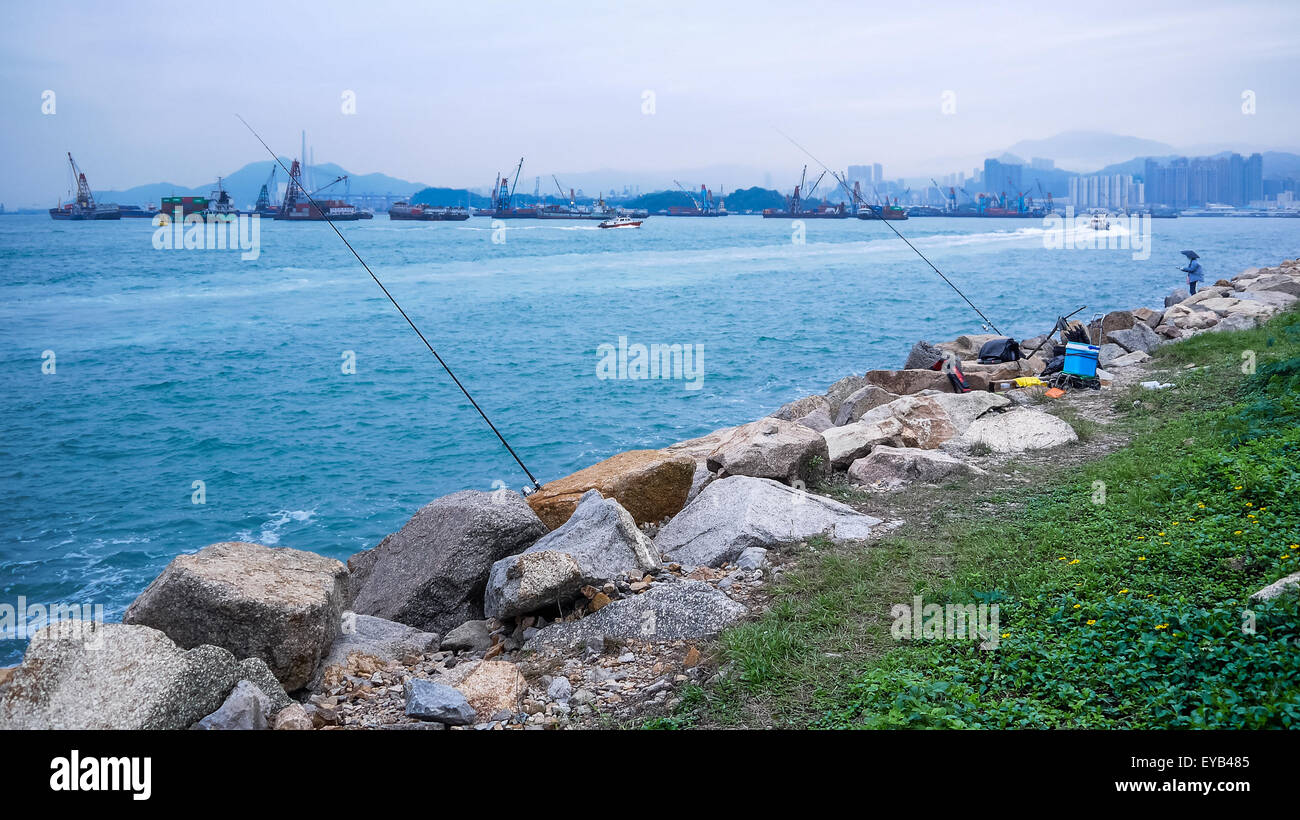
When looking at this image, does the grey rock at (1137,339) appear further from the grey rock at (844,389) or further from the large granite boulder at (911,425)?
the large granite boulder at (911,425)

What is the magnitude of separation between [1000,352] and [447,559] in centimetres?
1210

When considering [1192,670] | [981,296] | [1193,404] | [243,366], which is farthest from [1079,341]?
[981,296]

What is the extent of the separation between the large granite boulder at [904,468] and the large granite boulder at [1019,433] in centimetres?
89

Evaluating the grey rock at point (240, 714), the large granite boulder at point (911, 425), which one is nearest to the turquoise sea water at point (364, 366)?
→ the grey rock at point (240, 714)

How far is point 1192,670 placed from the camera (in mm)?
4020

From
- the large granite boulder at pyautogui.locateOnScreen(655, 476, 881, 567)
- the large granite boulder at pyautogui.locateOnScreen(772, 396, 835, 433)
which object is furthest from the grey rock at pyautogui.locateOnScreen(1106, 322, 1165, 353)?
the large granite boulder at pyautogui.locateOnScreen(655, 476, 881, 567)

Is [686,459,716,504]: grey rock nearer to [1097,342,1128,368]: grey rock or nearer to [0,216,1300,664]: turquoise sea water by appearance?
[0,216,1300,664]: turquoise sea water

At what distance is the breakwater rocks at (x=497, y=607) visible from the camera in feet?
14.7

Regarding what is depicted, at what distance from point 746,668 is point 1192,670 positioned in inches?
86.9

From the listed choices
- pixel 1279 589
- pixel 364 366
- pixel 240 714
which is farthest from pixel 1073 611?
pixel 364 366

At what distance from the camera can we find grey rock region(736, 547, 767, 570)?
6766 mm

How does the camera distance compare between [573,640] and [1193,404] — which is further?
[1193,404]

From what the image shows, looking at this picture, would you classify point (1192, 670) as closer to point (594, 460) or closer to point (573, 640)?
point (573, 640)

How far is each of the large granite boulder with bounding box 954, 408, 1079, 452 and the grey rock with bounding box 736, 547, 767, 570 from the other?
13.4 feet
